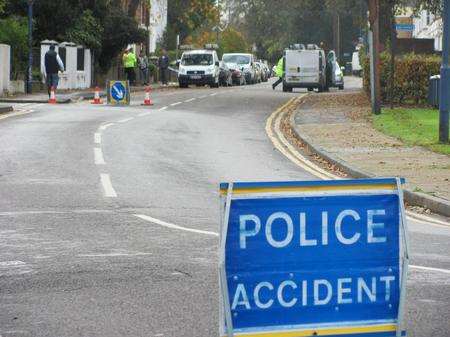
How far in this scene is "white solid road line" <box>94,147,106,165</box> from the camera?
19.5 metres

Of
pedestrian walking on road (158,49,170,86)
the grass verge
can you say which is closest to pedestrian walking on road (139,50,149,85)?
pedestrian walking on road (158,49,170,86)

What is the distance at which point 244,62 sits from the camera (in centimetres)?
7588

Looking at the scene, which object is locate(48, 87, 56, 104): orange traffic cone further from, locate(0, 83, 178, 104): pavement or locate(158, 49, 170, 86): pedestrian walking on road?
locate(158, 49, 170, 86): pedestrian walking on road

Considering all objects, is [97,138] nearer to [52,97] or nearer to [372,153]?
[372,153]

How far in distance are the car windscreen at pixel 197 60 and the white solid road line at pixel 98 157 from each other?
136 feet

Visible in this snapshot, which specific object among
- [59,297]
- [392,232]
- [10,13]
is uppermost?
[10,13]

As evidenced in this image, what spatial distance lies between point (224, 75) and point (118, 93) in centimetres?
2901

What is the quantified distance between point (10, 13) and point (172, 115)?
728 inches

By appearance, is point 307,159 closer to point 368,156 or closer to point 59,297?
point 368,156

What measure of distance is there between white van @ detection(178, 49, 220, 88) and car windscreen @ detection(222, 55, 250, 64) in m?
10.5

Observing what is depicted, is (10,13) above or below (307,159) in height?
above

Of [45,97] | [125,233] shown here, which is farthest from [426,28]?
[125,233]

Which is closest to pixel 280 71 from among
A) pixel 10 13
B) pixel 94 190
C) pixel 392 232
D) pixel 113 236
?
pixel 10 13

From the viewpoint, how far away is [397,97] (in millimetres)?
38406
